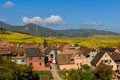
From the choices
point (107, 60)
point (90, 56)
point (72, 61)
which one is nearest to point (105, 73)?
point (107, 60)

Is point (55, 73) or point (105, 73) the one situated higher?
point (105, 73)

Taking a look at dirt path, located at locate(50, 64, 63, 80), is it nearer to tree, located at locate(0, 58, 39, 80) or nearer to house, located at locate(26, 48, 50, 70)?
house, located at locate(26, 48, 50, 70)

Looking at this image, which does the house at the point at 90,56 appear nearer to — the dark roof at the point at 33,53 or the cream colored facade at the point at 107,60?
the cream colored facade at the point at 107,60

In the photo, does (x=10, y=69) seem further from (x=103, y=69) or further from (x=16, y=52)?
(x=16, y=52)

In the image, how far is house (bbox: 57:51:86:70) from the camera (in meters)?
81.1

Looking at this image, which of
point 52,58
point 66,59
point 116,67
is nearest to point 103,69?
point 116,67

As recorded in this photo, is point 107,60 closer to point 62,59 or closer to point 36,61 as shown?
point 62,59

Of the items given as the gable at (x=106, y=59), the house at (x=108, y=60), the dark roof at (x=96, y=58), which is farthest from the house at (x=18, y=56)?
the gable at (x=106, y=59)

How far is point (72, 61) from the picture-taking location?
81688 mm

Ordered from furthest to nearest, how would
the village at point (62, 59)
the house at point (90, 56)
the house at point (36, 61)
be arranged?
the house at point (90, 56) → the house at point (36, 61) → the village at point (62, 59)

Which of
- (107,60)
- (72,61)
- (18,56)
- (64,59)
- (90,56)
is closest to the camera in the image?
(107,60)

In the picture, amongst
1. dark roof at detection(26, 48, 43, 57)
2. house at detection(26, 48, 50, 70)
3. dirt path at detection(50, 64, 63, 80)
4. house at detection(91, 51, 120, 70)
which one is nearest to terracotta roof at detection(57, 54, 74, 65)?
dirt path at detection(50, 64, 63, 80)

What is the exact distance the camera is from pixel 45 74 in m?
75.1

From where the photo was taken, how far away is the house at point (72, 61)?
81.1 metres
